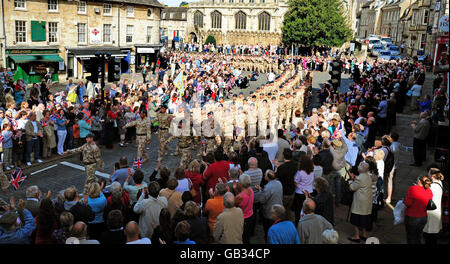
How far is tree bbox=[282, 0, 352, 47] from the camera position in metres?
61.2

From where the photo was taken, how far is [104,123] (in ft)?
49.4

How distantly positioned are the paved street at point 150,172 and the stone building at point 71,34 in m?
12.3

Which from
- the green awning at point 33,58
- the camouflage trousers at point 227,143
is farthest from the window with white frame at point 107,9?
the camouflage trousers at point 227,143

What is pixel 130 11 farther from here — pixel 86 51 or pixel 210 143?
pixel 210 143

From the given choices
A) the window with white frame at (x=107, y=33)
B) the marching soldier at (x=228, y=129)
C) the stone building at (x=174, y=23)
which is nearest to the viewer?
the marching soldier at (x=228, y=129)

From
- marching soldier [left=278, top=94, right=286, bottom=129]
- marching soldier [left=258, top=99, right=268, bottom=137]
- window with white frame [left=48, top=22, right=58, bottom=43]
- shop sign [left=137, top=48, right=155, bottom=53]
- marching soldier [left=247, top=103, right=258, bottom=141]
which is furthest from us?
shop sign [left=137, top=48, right=155, bottom=53]

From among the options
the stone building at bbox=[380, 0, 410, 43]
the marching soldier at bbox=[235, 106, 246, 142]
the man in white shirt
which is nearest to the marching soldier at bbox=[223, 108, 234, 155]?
the marching soldier at bbox=[235, 106, 246, 142]

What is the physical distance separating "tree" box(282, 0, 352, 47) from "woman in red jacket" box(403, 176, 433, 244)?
56840 millimetres

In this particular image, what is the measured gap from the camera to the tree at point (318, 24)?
61156 mm

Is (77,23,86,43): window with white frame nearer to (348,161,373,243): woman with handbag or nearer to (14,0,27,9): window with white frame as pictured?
(14,0,27,9): window with white frame

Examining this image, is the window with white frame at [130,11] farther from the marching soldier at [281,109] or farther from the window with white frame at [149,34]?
the marching soldier at [281,109]

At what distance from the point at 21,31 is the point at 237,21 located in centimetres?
5940

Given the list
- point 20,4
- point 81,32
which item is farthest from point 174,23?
point 20,4

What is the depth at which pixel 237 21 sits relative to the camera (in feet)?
273
